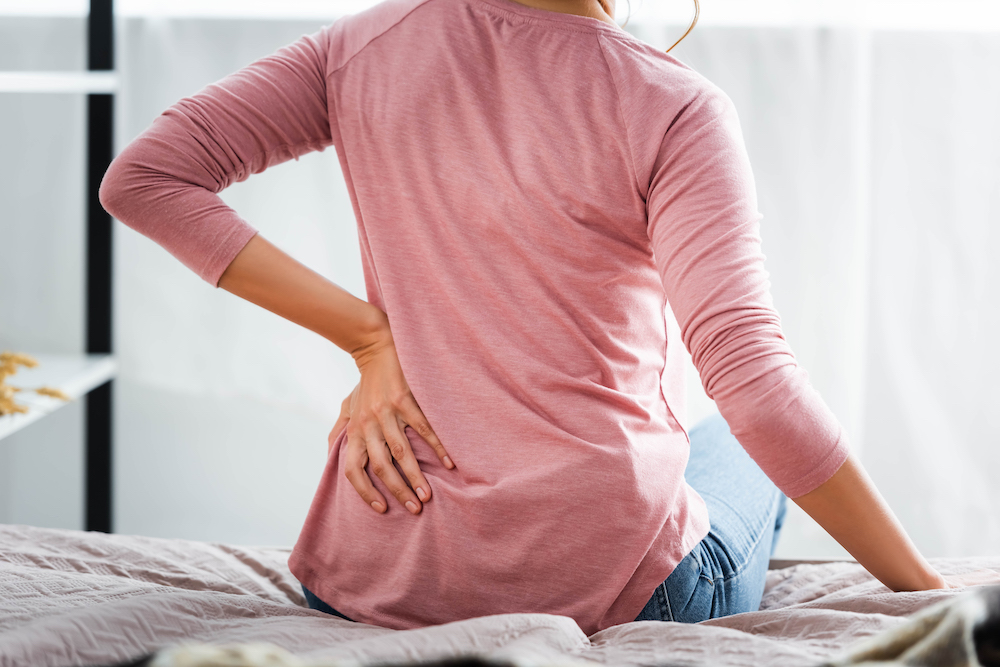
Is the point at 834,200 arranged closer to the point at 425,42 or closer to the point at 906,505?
the point at 906,505

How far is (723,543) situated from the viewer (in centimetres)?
80

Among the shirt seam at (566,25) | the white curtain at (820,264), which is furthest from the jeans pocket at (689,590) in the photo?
the white curtain at (820,264)

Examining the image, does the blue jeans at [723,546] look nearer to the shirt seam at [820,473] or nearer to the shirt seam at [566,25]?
the shirt seam at [820,473]

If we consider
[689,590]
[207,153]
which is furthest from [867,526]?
[207,153]

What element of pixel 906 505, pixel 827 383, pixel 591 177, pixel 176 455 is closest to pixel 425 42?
pixel 591 177

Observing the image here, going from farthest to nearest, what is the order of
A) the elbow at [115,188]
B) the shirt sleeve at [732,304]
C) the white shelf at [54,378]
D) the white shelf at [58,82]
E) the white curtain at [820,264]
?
the white curtain at [820,264], the white shelf at [58,82], the white shelf at [54,378], the elbow at [115,188], the shirt sleeve at [732,304]

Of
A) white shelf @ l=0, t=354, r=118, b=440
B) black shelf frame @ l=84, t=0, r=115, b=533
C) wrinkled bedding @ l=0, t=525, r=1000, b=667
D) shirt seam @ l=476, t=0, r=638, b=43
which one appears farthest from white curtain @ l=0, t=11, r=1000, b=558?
shirt seam @ l=476, t=0, r=638, b=43

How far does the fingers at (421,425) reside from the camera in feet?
2.44

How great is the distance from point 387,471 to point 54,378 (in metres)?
1.25

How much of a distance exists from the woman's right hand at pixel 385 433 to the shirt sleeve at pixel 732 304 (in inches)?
11.2

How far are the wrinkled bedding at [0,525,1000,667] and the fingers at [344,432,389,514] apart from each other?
0.39 feet

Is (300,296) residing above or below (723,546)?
above

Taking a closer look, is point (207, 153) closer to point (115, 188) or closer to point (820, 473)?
point (115, 188)

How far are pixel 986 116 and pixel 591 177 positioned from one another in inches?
68.0
